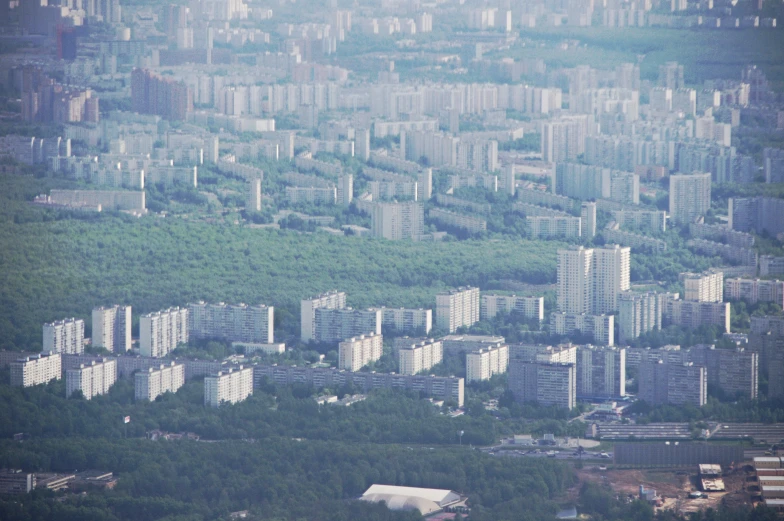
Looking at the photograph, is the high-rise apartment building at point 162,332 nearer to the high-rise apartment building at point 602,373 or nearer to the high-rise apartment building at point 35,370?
the high-rise apartment building at point 35,370

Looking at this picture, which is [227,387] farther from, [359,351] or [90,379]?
[359,351]

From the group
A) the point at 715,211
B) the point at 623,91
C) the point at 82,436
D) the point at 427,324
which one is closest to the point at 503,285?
the point at 427,324

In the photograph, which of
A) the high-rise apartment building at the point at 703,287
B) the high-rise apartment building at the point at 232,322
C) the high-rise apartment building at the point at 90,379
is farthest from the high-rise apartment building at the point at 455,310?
the high-rise apartment building at the point at 90,379

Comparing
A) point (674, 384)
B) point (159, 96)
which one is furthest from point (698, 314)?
point (159, 96)

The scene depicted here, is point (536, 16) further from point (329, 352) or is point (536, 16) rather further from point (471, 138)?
point (329, 352)

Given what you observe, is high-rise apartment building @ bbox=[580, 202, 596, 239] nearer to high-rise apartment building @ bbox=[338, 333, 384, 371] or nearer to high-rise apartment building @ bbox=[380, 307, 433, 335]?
high-rise apartment building @ bbox=[380, 307, 433, 335]

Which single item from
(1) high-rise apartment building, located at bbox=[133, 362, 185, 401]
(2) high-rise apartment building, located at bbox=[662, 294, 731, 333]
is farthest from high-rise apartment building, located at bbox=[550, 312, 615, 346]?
(1) high-rise apartment building, located at bbox=[133, 362, 185, 401]

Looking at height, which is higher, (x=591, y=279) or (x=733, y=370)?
(x=591, y=279)
